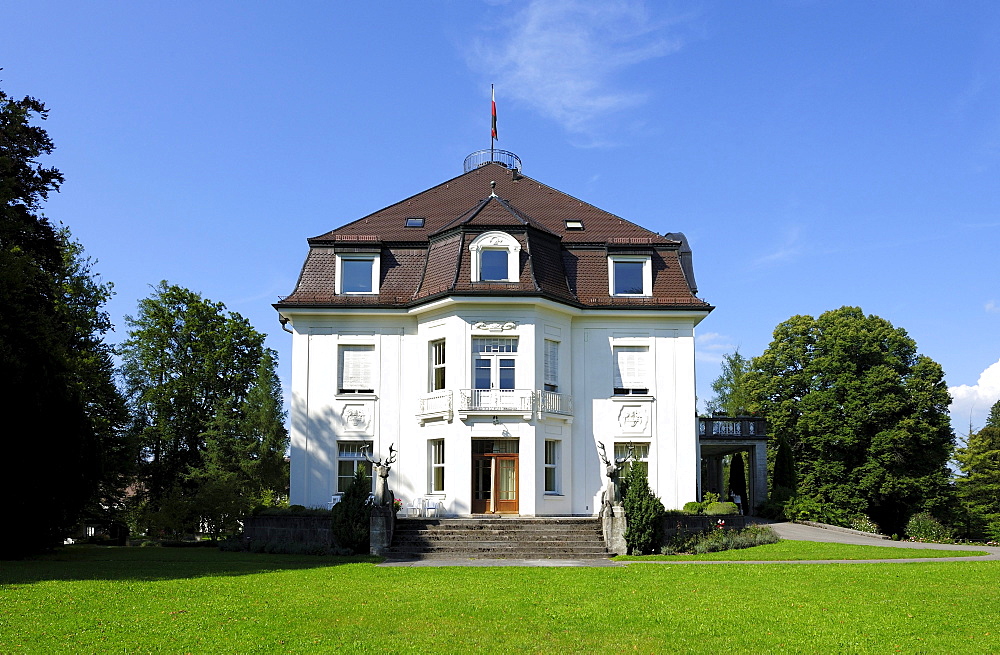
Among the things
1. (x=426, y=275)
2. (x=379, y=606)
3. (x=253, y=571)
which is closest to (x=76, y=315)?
(x=426, y=275)

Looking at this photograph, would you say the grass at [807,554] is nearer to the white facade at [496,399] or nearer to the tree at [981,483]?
the white facade at [496,399]

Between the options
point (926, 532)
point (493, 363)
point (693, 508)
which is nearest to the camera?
point (693, 508)

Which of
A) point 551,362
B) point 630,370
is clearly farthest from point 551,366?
point 630,370

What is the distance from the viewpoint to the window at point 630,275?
2783 centimetres

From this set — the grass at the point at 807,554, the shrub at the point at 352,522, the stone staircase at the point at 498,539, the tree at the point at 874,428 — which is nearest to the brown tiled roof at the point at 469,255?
the stone staircase at the point at 498,539

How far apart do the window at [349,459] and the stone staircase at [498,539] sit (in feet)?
16.6

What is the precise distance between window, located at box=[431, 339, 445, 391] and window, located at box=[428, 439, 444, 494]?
1.74 meters

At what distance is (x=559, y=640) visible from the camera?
30.2ft

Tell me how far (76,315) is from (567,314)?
634 inches

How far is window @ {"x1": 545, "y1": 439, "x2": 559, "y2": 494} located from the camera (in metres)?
26.2

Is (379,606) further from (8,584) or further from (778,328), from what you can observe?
(778,328)

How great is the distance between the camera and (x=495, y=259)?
2655cm

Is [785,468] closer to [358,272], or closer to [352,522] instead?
[358,272]

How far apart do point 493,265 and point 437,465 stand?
6.38 meters
